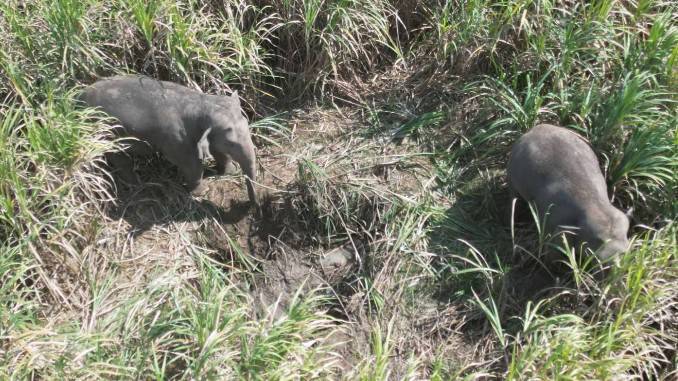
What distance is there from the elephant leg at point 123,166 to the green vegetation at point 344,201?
77mm

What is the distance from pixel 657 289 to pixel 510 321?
34.2 inches

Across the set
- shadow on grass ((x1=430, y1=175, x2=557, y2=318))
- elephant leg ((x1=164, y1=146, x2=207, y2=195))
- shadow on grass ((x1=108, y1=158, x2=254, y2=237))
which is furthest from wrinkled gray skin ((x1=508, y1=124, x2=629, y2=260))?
elephant leg ((x1=164, y1=146, x2=207, y2=195))

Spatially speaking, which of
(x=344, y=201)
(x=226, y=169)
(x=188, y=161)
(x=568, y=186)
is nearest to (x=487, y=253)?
(x=568, y=186)

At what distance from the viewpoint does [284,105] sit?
18.8 ft

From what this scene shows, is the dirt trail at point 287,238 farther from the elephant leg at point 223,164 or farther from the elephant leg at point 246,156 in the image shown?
the elephant leg at point 246,156

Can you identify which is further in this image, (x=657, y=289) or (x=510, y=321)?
(x=510, y=321)

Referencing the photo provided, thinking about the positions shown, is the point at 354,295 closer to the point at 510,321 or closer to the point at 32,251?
the point at 510,321

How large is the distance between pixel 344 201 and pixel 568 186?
1.45 metres

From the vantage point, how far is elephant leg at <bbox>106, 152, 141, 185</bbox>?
493 centimetres

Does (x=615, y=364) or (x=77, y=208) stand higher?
(x=77, y=208)

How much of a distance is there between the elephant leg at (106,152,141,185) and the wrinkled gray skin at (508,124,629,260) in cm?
253

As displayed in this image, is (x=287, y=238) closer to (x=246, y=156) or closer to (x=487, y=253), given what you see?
(x=246, y=156)

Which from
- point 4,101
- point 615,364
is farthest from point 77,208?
point 615,364

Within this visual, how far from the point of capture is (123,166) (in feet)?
16.3
